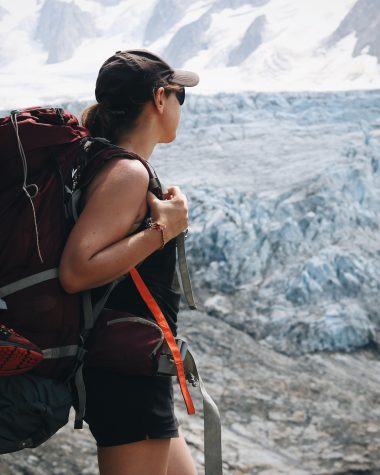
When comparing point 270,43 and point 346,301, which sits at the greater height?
point 270,43

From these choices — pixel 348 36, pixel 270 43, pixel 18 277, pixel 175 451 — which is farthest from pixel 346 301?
pixel 270 43

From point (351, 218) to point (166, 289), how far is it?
19.3 feet

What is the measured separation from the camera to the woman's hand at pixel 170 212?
132 centimetres

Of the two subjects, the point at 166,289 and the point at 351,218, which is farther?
the point at 351,218

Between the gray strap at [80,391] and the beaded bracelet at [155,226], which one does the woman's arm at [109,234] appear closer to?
the beaded bracelet at [155,226]

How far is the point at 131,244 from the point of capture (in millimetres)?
1255

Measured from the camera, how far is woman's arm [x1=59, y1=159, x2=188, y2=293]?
1.22 m

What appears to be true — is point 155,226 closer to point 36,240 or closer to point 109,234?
point 109,234

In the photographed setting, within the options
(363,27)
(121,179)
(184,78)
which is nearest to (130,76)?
(184,78)

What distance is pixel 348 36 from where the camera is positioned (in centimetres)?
1470

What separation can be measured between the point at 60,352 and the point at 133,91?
1.95 ft

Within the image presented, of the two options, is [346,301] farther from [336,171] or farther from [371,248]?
[336,171]

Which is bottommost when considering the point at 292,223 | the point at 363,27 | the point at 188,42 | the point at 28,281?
the point at 292,223

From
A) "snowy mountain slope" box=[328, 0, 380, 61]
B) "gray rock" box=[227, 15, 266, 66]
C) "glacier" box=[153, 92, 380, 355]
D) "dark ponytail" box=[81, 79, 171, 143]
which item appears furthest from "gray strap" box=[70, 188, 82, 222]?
"gray rock" box=[227, 15, 266, 66]
